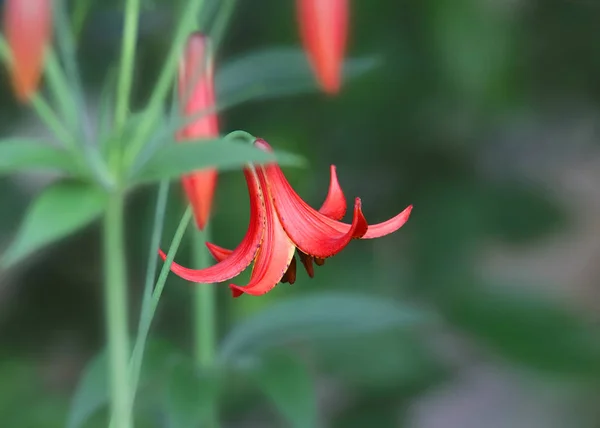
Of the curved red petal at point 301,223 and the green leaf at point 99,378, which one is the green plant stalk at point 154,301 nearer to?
the curved red petal at point 301,223

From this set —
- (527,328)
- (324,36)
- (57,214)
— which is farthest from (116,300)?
(527,328)

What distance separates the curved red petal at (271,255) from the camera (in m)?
0.50

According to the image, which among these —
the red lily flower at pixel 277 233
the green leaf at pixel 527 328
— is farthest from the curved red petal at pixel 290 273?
the green leaf at pixel 527 328

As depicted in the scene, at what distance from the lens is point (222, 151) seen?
0.44 m

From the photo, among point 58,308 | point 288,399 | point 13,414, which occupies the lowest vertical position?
point 288,399

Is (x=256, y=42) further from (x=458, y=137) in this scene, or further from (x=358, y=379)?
(x=358, y=379)

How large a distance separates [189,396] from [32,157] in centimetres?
21

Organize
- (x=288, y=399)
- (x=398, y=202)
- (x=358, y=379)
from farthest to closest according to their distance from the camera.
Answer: (x=398, y=202), (x=358, y=379), (x=288, y=399)

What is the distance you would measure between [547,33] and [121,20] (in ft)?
1.63

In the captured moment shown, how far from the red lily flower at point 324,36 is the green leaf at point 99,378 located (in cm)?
26

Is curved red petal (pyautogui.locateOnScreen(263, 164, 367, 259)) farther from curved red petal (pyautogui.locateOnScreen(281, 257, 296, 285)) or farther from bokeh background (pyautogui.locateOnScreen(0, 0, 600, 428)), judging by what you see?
bokeh background (pyautogui.locateOnScreen(0, 0, 600, 428))

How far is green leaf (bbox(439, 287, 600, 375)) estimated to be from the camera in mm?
1013

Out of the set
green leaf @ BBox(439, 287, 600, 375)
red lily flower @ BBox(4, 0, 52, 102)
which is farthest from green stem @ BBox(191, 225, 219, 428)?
green leaf @ BBox(439, 287, 600, 375)

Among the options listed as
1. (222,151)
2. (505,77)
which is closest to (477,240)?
(505,77)
